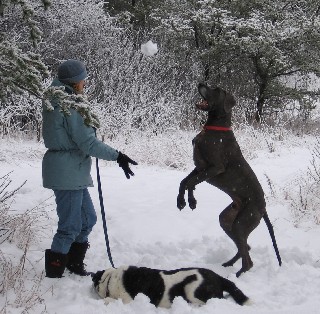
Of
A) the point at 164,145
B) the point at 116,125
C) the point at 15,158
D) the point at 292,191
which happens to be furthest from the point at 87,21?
the point at 292,191

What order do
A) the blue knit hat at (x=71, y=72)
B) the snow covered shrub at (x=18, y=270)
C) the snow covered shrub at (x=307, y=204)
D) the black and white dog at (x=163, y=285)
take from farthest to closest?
the snow covered shrub at (x=307, y=204)
the blue knit hat at (x=71, y=72)
the black and white dog at (x=163, y=285)
the snow covered shrub at (x=18, y=270)

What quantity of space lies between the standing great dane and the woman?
0.65m

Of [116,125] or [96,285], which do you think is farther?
[116,125]

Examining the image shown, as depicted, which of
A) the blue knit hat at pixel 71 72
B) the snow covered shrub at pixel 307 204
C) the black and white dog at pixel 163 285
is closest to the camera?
the black and white dog at pixel 163 285

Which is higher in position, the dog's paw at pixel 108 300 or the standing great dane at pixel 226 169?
the standing great dane at pixel 226 169

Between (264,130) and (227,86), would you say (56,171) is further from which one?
(227,86)

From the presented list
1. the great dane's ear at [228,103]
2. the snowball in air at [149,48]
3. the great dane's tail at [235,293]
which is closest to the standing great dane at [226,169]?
the great dane's ear at [228,103]

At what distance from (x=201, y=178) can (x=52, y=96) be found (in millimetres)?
1512

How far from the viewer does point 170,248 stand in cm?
430

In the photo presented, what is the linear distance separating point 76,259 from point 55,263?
0.27m

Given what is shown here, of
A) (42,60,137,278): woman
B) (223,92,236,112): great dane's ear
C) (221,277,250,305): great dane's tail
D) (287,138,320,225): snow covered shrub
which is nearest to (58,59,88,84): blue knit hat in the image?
(42,60,137,278): woman

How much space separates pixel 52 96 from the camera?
2.67 m

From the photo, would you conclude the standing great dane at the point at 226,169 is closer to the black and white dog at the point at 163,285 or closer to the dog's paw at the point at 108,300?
the black and white dog at the point at 163,285

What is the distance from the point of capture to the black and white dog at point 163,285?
3104mm
